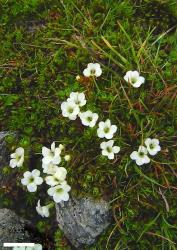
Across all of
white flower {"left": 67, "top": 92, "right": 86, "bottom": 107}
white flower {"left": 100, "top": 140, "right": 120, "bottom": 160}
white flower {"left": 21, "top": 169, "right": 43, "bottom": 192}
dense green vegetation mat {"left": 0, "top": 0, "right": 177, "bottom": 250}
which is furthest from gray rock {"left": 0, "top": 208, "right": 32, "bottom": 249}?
white flower {"left": 67, "top": 92, "right": 86, "bottom": 107}

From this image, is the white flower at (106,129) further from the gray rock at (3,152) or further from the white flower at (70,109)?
the gray rock at (3,152)

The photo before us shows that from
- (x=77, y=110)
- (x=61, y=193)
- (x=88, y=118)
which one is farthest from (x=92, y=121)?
(x=61, y=193)

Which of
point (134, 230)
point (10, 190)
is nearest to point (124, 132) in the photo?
point (134, 230)

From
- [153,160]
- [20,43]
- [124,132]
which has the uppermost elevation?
[20,43]

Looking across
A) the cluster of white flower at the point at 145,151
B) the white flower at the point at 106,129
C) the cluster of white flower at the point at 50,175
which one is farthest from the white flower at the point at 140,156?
→ the cluster of white flower at the point at 50,175

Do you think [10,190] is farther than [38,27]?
No

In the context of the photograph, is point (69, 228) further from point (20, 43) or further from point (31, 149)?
point (20, 43)

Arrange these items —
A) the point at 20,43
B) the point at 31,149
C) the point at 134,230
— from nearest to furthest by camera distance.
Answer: the point at 134,230, the point at 31,149, the point at 20,43
